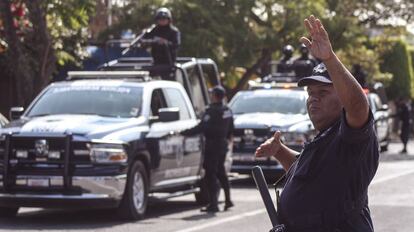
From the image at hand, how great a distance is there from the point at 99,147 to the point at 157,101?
215 cm

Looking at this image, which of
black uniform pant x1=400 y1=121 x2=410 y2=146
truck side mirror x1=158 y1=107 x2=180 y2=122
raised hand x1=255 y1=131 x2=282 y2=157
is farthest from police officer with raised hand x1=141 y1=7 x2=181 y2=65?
black uniform pant x1=400 y1=121 x2=410 y2=146

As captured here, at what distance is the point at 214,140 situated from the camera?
15.0 metres

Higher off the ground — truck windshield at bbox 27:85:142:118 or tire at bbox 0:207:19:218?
truck windshield at bbox 27:85:142:118

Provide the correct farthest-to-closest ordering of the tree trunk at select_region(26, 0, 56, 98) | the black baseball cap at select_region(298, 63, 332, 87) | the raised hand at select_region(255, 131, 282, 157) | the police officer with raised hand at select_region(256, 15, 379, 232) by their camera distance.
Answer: the tree trunk at select_region(26, 0, 56, 98), the raised hand at select_region(255, 131, 282, 157), the black baseball cap at select_region(298, 63, 332, 87), the police officer with raised hand at select_region(256, 15, 379, 232)

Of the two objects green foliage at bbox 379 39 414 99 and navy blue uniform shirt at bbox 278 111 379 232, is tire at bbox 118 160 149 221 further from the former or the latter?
green foliage at bbox 379 39 414 99

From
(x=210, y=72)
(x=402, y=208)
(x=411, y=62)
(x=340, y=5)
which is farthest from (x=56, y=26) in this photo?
(x=411, y=62)

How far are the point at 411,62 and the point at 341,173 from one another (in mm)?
50482

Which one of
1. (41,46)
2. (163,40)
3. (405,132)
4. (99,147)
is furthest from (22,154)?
(405,132)

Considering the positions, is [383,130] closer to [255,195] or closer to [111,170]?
[255,195]

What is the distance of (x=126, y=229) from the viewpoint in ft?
40.9

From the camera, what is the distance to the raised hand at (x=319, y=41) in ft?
14.4

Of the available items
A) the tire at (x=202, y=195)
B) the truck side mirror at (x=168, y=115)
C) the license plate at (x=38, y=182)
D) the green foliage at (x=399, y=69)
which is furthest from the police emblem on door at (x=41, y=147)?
the green foliage at (x=399, y=69)

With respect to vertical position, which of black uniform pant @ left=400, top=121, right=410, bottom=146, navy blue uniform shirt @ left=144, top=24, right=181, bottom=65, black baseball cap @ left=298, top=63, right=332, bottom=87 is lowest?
Result: black uniform pant @ left=400, top=121, right=410, bottom=146

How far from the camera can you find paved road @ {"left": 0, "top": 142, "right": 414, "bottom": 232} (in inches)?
501
